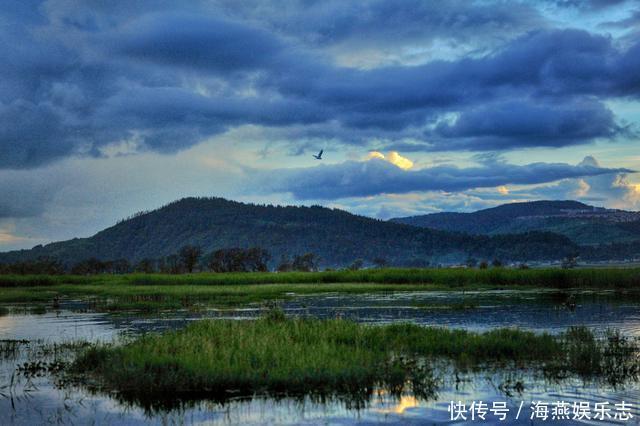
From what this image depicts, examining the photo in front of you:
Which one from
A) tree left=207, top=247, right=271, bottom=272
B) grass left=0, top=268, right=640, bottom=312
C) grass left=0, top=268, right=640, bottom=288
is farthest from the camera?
tree left=207, top=247, right=271, bottom=272

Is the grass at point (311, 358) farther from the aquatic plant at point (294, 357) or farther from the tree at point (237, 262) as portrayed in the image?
the tree at point (237, 262)

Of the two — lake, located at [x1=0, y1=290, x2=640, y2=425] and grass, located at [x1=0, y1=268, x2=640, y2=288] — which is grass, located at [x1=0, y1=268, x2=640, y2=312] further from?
lake, located at [x1=0, y1=290, x2=640, y2=425]

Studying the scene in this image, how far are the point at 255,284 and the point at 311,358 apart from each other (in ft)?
213

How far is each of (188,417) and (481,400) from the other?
860cm

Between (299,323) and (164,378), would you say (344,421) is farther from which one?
(299,323)

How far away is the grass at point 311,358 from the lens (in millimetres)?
21484

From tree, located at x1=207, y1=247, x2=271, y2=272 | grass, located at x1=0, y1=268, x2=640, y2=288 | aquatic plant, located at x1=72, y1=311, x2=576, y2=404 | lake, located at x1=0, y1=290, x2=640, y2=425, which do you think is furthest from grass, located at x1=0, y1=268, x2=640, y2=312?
aquatic plant, located at x1=72, y1=311, x2=576, y2=404

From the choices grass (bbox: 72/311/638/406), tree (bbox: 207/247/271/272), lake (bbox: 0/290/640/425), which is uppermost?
tree (bbox: 207/247/271/272)

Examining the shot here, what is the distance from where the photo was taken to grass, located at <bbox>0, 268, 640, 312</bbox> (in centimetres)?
6600

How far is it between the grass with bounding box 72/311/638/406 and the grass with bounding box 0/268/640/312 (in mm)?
29111

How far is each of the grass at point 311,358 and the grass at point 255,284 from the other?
29.1 meters

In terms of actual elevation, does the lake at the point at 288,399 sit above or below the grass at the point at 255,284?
below

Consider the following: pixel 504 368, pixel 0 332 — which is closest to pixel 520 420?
pixel 504 368

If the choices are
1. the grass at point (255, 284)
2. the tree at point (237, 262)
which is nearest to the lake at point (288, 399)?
the grass at point (255, 284)
